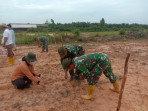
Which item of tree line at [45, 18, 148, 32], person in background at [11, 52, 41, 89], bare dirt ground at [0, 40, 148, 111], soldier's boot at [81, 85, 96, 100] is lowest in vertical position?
bare dirt ground at [0, 40, 148, 111]

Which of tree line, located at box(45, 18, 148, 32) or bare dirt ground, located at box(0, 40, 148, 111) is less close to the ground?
tree line, located at box(45, 18, 148, 32)

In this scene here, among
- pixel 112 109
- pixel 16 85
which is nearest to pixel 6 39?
pixel 16 85

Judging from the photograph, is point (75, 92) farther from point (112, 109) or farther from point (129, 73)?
point (129, 73)

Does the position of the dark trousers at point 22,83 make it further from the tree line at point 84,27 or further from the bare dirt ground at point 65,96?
the tree line at point 84,27

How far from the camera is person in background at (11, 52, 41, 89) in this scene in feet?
10.2

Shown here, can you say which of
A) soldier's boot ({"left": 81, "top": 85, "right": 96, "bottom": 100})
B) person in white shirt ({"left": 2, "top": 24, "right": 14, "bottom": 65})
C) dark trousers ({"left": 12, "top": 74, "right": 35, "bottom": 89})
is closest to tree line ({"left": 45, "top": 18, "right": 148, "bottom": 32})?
person in white shirt ({"left": 2, "top": 24, "right": 14, "bottom": 65})

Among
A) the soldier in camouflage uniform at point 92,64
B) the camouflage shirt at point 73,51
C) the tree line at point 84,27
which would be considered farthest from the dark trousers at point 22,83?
the tree line at point 84,27

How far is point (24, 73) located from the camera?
315 cm

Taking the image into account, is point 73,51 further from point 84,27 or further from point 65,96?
point 84,27

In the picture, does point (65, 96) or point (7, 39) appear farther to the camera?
point (7, 39)

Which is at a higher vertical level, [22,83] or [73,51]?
[73,51]

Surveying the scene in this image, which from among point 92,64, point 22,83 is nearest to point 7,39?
point 22,83

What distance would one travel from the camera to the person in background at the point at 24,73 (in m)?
3.11

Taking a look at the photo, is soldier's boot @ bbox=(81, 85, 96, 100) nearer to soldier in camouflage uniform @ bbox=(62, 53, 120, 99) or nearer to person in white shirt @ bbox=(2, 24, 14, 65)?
soldier in camouflage uniform @ bbox=(62, 53, 120, 99)
